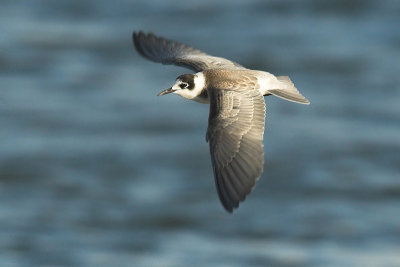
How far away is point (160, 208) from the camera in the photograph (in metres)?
19.7

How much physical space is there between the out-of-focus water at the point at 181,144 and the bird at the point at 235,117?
8.99m

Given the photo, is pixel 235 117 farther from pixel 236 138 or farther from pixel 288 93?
pixel 288 93

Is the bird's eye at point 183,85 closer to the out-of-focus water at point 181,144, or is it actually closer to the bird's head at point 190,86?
the bird's head at point 190,86

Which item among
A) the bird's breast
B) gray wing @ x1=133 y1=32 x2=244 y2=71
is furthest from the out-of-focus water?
the bird's breast

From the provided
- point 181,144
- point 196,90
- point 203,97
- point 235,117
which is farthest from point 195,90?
point 181,144

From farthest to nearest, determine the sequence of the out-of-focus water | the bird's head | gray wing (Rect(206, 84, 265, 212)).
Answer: the out-of-focus water, the bird's head, gray wing (Rect(206, 84, 265, 212))

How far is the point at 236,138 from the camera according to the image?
Result: 8.00 m

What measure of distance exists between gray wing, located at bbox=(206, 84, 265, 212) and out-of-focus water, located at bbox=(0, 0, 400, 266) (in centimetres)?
930

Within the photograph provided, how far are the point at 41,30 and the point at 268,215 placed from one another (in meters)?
9.82

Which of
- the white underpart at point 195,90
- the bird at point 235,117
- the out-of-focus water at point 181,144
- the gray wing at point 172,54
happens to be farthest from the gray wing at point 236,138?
the out-of-focus water at point 181,144

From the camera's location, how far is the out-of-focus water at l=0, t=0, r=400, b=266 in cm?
1873

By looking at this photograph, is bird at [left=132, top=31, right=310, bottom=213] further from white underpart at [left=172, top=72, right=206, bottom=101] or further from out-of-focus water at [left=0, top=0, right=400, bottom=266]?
out-of-focus water at [left=0, top=0, right=400, bottom=266]

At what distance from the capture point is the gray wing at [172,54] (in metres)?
9.69

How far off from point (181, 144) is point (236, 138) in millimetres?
13834
